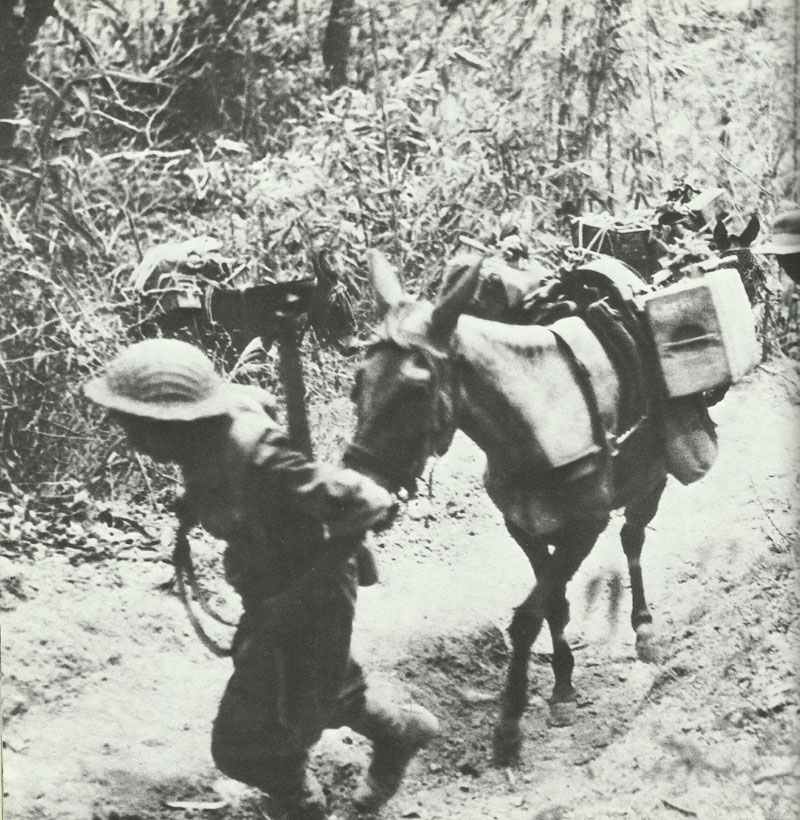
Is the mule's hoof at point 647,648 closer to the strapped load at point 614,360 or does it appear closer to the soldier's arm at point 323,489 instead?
the strapped load at point 614,360

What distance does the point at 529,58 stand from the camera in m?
2.63

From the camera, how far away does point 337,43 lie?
2.58 metres

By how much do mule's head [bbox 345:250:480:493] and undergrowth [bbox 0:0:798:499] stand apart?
252 mm

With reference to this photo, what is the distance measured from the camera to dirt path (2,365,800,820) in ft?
7.64

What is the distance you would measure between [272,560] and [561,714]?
2.22 ft

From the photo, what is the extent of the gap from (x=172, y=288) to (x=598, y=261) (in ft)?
2.74

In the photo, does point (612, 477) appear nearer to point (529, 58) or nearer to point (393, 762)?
point (393, 762)

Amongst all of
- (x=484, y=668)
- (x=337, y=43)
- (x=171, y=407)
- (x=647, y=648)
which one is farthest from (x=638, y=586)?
(x=337, y=43)

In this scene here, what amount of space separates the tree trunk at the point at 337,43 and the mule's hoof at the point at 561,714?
1.28m

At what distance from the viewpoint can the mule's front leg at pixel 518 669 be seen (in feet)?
8.05

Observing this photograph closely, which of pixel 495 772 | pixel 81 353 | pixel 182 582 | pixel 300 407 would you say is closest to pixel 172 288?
pixel 81 353

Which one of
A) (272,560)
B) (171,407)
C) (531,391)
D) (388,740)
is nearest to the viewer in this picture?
(171,407)

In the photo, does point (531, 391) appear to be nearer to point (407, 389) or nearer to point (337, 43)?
point (407, 389)

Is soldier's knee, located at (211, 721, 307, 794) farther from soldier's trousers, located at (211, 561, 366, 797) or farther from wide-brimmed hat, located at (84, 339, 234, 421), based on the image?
wide-brimmed hat, located at (84, 339, 234, 421)
